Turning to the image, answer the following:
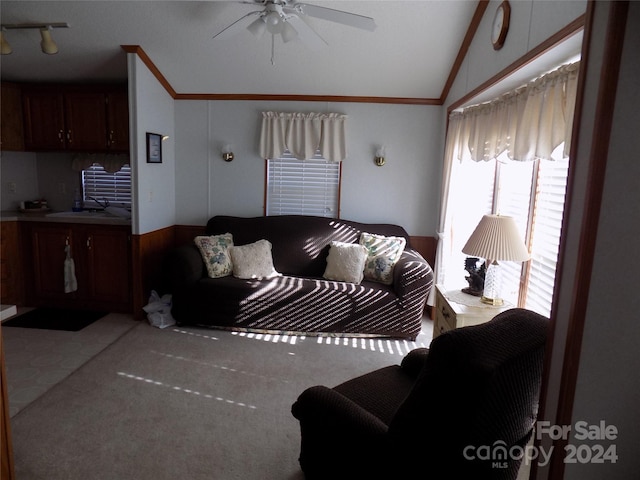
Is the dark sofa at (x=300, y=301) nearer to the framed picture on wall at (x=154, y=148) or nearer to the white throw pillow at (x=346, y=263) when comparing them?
the white throw pillow at (x=346, y=263)

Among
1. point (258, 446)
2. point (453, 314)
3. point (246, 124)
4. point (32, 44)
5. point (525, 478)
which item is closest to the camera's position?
point (525, 478)

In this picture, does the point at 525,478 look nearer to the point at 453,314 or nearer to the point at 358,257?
the point at 453,314

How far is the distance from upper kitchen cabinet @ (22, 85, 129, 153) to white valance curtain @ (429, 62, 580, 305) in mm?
3286

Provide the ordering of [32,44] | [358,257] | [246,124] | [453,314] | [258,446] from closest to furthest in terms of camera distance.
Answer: [258,446] < [453,314] < [32,44] < [358,257] < [246,124]

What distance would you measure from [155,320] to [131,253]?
73cm

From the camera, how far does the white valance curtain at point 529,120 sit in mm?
2123

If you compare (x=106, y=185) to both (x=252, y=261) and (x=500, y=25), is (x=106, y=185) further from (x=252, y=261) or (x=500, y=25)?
(x=500, y=25)

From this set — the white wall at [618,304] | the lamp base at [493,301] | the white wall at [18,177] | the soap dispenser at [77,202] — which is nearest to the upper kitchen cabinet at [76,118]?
the white wall at [18,177]

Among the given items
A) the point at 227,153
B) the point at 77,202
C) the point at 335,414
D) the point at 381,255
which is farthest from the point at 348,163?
the point at 335,414

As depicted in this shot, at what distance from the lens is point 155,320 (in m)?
3.93

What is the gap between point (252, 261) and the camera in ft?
13.3

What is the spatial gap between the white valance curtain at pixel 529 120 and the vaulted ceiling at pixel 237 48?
0.83 meters

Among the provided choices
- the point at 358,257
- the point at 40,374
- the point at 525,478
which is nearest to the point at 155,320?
the point at 40,374

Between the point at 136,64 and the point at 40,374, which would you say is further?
the point at 136,64
